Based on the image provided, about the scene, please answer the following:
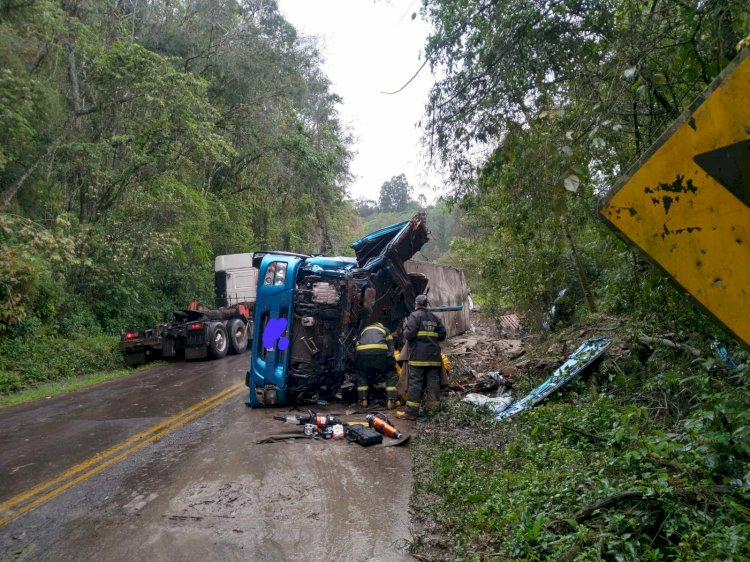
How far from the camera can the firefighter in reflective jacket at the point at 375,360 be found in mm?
Result: 8680

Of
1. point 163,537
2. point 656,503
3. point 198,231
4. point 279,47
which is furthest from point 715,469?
point 279,47

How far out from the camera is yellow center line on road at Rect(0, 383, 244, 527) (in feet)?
16.4

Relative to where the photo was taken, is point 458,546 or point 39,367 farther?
point 39,367

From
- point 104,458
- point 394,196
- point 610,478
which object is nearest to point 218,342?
point 104,458

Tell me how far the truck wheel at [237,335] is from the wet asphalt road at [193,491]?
842cm

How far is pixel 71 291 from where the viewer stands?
683 inches

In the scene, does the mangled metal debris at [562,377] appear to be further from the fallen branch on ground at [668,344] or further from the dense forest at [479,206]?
the fallen branch on ground at [668,344]

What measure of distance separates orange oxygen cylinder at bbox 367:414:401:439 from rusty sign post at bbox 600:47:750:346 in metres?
5.58

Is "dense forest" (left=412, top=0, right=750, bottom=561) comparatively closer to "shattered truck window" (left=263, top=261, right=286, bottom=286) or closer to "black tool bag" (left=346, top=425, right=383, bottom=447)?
"black tool bag" (left=346, top=425, right=383, bottom=447)

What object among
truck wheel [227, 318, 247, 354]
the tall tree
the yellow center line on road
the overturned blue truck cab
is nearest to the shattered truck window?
the overturned blue truck cab

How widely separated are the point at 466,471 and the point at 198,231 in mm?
18877

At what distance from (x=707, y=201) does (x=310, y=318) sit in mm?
7445

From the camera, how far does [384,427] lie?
23.5 feet

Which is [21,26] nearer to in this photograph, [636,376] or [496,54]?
[496,54]
